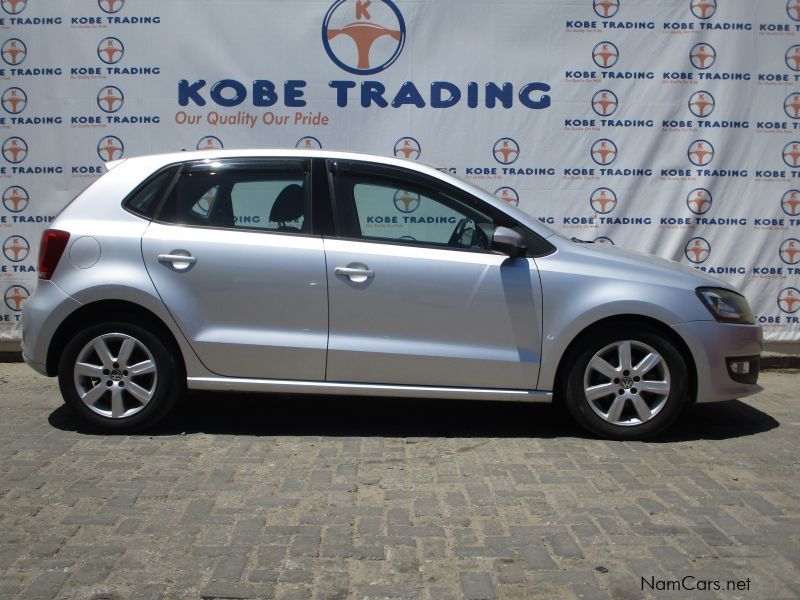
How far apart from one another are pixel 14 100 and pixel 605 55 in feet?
17.5

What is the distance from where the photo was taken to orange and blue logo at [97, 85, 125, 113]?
7055 millimetres

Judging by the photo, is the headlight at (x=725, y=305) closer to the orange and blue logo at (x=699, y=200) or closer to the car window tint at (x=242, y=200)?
the orange and blue logo at (x=699, y=200)

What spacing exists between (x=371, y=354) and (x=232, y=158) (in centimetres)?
155

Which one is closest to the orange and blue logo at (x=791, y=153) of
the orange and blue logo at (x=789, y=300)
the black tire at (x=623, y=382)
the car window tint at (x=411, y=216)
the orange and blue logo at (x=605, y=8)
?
the orange and blue logo at (x=789, y=300)

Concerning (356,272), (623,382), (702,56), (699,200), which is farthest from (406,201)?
(702,56)

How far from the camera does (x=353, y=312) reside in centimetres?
482

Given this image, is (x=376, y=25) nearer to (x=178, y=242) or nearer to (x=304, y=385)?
(x=178, y=242)

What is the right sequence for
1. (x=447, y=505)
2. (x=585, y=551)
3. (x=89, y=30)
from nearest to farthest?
1. (x=585, y=551)
2. (x=447, y=505)
3. (x=89, y=30)

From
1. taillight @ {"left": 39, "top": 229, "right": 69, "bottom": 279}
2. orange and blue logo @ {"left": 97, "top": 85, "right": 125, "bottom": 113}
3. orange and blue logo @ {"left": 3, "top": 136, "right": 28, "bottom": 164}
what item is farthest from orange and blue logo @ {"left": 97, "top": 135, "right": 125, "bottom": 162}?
taillight @ {"left": 39, "top": 229, "right": 69, "bottom": 279}

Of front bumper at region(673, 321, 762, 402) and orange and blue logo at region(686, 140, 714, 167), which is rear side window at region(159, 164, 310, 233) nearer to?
front bumper at region(673, 321, 762, 402)

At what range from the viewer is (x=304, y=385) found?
4.88 m

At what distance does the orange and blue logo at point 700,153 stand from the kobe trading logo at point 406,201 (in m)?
3.35

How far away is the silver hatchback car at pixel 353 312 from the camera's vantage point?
15.8ft

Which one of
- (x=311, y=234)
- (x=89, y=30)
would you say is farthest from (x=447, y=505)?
(x=89, y=30)
